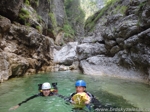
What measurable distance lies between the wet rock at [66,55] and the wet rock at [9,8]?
412 inches

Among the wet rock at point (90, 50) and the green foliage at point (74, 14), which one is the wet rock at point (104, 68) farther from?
the green foliage at point (74, 14)

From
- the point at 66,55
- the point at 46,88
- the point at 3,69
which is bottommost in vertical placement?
the point at 46,88

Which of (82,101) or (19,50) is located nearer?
(82,101)

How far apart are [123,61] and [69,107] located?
9.60 m

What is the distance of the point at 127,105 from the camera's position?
6.08 m

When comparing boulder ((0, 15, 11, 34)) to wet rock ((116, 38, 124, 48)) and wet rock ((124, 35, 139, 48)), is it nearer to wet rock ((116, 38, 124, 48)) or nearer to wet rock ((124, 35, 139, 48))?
wet rock ((116, 38, 124, 48))

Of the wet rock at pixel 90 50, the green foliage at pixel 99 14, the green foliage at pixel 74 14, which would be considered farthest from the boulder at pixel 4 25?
the green foliage at pixel 74 14

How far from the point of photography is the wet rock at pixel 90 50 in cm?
1758

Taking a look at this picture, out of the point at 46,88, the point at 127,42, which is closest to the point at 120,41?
the point at 127,42

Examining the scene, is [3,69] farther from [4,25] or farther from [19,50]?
[19,50]

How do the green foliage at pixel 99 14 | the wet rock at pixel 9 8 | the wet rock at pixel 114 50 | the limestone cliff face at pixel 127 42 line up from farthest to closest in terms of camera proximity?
1. the green foliage at pixel 99 14
2. the wet rock at pixel 114 50
3. the wet rock at pixel 9 8
4. the limestone cliff face at pixel 127 42

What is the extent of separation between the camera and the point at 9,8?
43.5 feet

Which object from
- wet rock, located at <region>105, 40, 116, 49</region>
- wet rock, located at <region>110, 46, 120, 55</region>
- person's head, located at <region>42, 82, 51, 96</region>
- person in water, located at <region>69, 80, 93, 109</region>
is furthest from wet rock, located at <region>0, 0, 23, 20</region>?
person in water, located at <region>69, 80, 93, 109</region>

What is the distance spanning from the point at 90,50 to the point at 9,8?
992 centimetres
